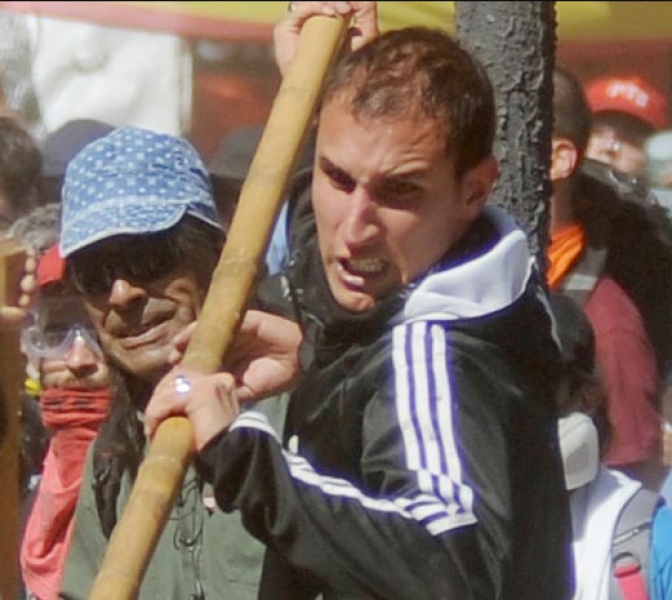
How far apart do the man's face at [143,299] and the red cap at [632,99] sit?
→ 2.78m

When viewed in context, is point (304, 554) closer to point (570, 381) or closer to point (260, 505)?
point (260, 505)

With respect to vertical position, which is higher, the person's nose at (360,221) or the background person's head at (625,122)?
the person's nose at (360,221)

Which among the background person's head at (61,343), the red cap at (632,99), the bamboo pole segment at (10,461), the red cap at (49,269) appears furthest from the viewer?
the red cap at (632,99)

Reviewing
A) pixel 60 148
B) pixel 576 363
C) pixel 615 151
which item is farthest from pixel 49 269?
pixel 615 151

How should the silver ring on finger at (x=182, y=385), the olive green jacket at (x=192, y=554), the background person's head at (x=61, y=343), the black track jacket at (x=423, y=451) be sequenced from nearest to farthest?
1. the black track jacket at (x=423, y=451)
2. the silver ring on finger at (x=182, y=385)
3. the olive green jacket at (x=192, y=554)
4. the background person's head at (x=61, y=343)

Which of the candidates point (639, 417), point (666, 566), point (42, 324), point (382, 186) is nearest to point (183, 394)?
point (382, 186)

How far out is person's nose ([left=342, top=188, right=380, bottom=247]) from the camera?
2709 mm

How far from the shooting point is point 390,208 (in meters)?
2.72

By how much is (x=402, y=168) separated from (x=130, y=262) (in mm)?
651

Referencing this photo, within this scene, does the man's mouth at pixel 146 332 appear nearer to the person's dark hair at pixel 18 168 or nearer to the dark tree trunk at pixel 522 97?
the person's dark hair at pixel 18 168

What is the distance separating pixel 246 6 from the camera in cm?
804

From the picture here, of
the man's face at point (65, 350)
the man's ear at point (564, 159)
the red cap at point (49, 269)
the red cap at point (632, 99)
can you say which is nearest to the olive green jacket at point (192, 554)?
the red cap at point (49, 269)

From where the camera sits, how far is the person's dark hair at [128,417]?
10.6 feet

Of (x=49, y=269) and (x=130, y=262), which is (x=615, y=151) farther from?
(x=130, y=262)
